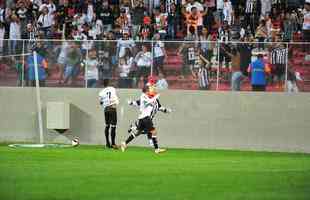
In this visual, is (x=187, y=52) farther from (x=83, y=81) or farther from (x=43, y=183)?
(x=43, y=183)

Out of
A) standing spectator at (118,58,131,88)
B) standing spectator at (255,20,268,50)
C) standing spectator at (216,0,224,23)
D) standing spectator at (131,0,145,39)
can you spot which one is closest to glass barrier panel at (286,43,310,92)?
standing spectator at (255,20,268,50)

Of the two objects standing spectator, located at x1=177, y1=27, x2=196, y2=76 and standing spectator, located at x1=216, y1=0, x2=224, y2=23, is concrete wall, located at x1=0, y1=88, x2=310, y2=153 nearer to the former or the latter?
standing spectator, located at x1=177, y1=27, x2=196, y2=76

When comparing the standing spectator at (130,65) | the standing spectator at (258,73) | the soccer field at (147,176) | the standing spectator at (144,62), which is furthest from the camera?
the standing spectator at (130,65)

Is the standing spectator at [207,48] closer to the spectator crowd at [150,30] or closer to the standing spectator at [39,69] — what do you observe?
the spectator crowd at [150,30]

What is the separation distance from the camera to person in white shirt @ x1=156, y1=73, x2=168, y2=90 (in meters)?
29.4

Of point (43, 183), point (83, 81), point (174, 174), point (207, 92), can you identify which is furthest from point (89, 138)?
point (43, 183)

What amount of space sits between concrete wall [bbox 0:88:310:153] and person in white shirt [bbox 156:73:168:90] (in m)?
0.26

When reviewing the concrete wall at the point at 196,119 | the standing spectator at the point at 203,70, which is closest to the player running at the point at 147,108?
the standing spectator at the point at 203,70

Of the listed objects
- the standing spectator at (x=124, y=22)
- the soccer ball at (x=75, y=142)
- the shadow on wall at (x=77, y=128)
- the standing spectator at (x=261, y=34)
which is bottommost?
the soccer ball at (x=75, y=142)

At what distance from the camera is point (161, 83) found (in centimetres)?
2956

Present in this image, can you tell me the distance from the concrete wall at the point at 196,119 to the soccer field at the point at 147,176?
3.02 m

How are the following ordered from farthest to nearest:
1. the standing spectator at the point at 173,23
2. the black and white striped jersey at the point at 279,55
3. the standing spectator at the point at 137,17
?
1. the standing spectator at the point at 137,17
2. the standing spectator at the point at 173,23
3. the black and white striped jersey at the point at 279,55

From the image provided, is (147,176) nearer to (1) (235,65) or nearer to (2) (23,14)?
(1) (235,65)

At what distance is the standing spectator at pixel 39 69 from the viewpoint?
30.5 meters
